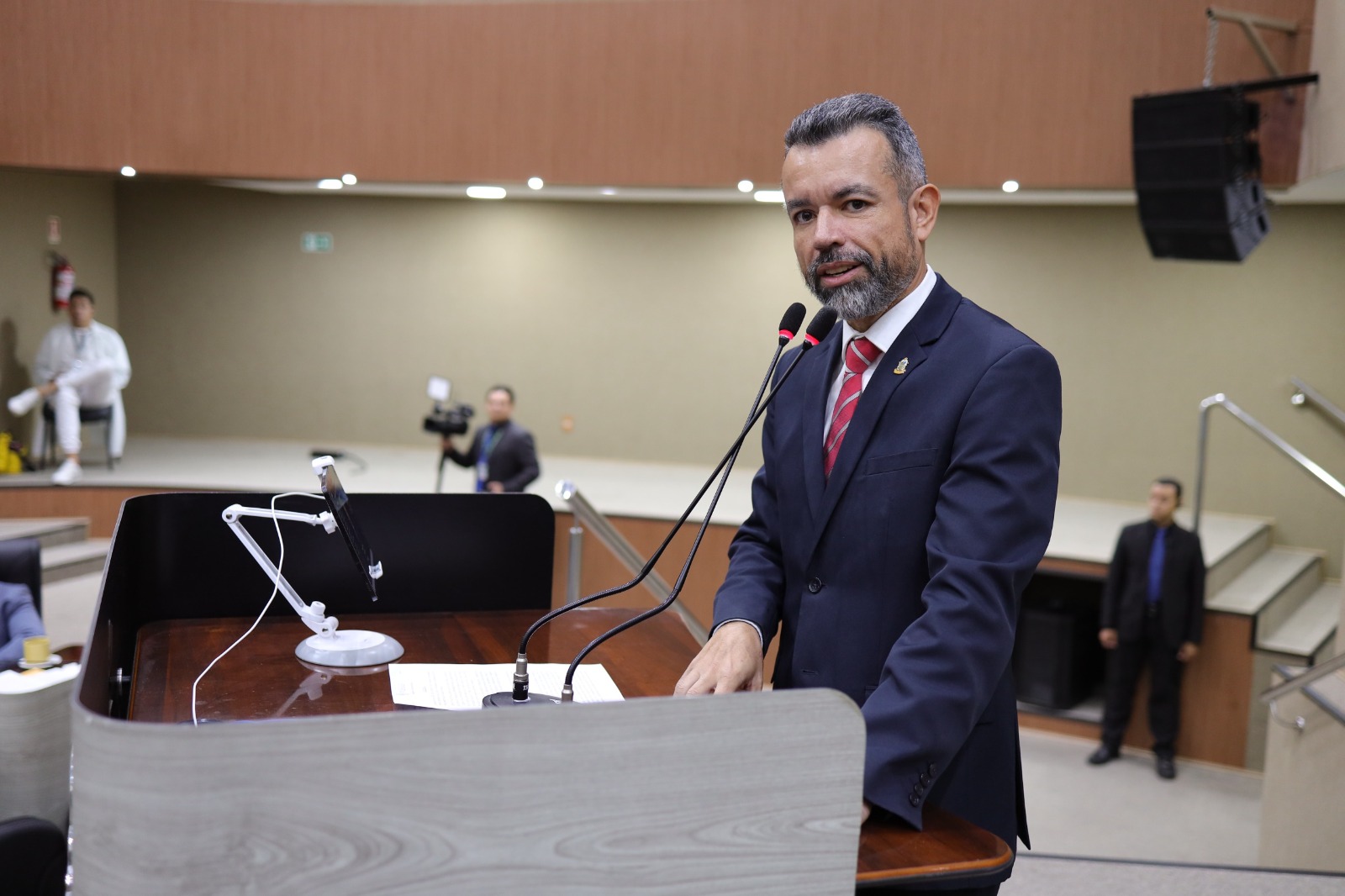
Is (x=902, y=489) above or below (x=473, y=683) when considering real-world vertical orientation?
above

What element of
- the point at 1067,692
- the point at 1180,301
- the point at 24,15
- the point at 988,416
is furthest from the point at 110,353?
the point at 988,416

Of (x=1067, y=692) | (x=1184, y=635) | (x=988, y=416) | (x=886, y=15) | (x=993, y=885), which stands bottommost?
(x=1067, y=692)

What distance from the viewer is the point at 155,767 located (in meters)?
0.90

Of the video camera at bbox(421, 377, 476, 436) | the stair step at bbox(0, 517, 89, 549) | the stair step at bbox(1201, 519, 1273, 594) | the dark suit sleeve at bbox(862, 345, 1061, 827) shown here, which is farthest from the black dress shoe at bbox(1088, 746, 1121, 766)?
the stair step at bbox(0, 517, 89, 549)

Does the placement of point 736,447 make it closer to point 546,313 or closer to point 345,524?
point 345,524

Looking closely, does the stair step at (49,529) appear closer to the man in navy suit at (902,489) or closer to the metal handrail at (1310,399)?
the man in navy suit at (902,489)

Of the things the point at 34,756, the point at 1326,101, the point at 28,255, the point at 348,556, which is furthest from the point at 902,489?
the point at 28,255

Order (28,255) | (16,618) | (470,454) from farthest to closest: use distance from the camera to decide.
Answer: (28,255)
(470,454)
(16,618)

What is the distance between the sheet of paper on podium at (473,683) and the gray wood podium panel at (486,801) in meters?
0.61

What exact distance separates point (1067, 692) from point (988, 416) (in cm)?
609

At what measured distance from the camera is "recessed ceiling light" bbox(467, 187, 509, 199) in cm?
906

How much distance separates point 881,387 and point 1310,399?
776 centimetres

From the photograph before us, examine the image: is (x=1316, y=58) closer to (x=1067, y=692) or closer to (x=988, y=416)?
(x=1067, y=692)

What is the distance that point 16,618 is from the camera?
397 cm
